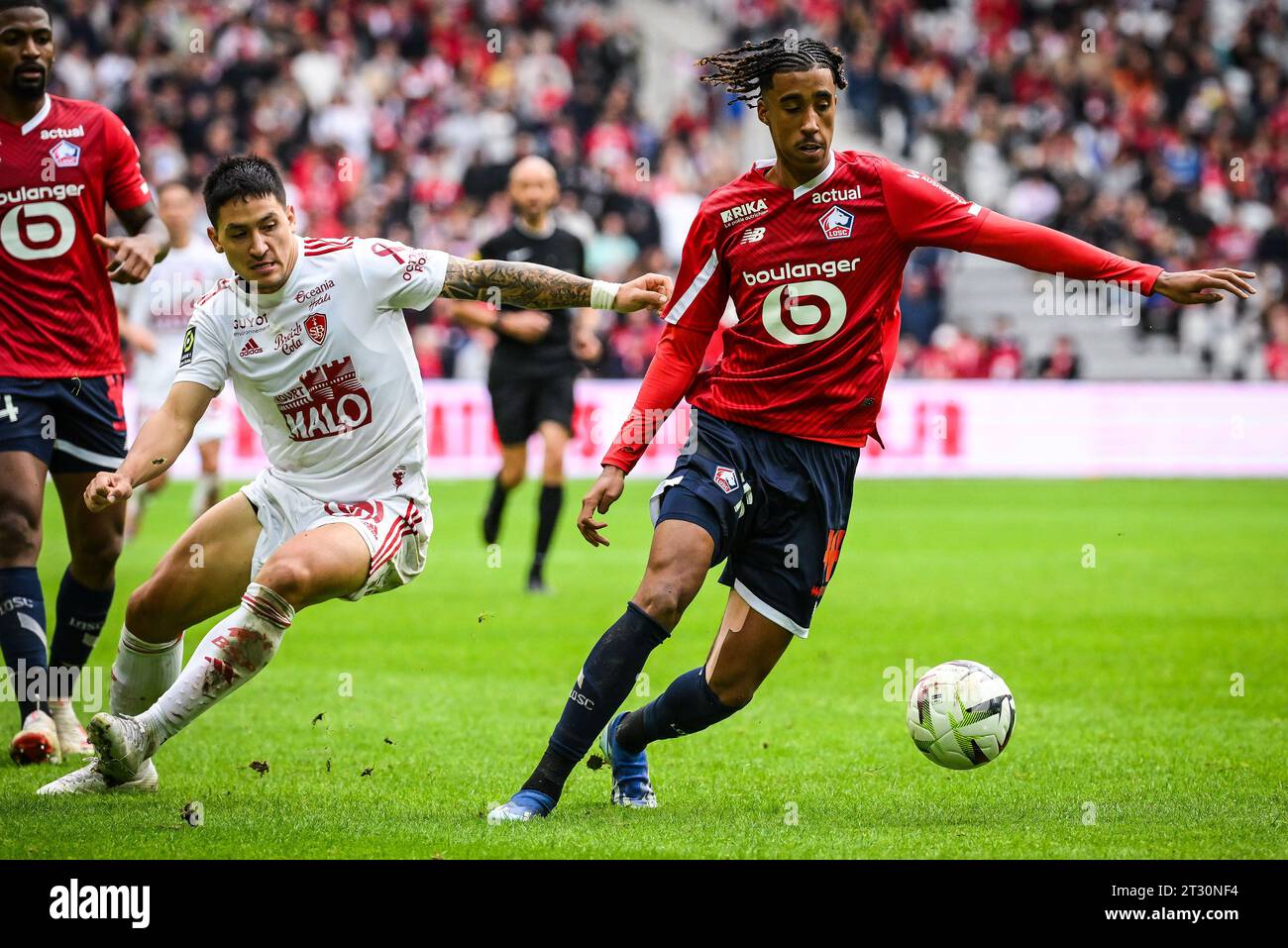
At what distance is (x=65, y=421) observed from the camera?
6.89 meters

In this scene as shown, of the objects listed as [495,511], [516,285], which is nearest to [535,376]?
[495,511]

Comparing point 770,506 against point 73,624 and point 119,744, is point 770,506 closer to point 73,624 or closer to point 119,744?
point 119,744

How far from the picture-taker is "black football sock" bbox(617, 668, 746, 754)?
5.86 m

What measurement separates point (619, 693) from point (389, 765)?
5.20 ft

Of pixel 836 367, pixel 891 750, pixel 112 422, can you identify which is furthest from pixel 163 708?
pixel 891 750

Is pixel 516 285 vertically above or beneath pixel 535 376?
above

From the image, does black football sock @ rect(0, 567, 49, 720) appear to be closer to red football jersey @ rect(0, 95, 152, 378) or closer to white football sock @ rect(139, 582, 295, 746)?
red football jersey @ rect(0, 95, 152, 378)

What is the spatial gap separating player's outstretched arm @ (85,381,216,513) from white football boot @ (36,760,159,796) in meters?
1.06

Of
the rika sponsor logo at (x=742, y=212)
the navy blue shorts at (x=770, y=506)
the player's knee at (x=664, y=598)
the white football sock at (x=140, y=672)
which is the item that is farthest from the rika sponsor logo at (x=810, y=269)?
the white football sock at (x=140, y=672)

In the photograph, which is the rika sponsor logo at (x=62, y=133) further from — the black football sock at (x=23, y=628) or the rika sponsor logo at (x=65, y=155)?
the black football sock at (x=23, y=628)

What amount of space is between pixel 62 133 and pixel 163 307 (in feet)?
25.5

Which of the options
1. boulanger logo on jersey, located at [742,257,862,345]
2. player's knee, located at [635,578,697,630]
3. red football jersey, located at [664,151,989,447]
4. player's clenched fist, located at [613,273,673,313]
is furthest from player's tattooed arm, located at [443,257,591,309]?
player's knee, located at [635,578,697,630]

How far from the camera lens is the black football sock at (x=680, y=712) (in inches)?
231

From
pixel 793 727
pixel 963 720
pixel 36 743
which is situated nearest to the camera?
pixel 963 720
